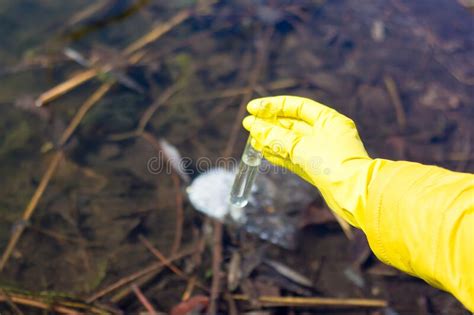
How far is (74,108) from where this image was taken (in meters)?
3.76

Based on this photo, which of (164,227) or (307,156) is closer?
(307,156)

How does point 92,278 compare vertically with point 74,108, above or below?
below

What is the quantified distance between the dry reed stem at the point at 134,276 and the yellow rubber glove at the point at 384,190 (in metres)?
1.12

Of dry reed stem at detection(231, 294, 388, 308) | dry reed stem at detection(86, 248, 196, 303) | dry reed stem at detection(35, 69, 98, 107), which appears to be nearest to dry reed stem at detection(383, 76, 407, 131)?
dry reed stem at detection(231, 294, 388, 308)

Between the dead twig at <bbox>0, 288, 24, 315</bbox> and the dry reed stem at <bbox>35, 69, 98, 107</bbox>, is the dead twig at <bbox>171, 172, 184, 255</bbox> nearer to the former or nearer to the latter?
the dead twig at <bbox>0, 288, 24, 315</bbox>

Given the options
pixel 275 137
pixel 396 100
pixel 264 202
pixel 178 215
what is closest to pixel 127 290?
pixel 178 215

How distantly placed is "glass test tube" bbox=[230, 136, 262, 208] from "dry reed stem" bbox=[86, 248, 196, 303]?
60 cm

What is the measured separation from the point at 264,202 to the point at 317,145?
4.40 feet

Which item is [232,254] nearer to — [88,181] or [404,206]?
[88,181]

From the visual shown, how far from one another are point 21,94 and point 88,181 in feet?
3.99

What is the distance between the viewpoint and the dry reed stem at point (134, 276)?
2686 millimetres

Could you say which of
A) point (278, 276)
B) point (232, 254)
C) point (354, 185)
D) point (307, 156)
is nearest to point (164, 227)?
point (232, 254)

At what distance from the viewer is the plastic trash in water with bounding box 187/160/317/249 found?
317cm

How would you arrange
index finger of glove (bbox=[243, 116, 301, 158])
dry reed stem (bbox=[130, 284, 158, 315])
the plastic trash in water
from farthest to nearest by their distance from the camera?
the plastic trash in water < dry reed stem (bbox=[130, 284, 158, 315]) < index finger of glove (bbox=[243, 116, 301, 158])
